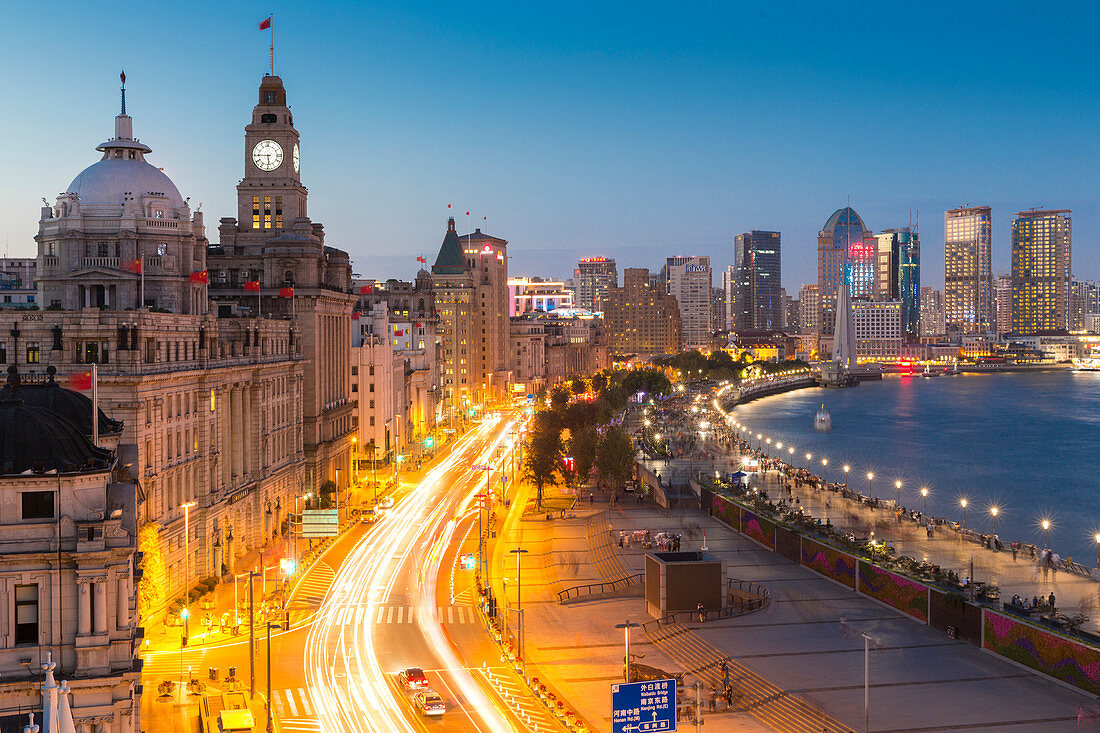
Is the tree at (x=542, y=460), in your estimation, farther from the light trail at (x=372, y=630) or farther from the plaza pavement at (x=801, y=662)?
the plaza pavement at (x=801, y=662)

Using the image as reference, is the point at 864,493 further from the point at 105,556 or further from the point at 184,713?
the point at 105,556

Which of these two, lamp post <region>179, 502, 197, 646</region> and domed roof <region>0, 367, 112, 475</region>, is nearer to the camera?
domed roof <region>0, 367, 112, 475</region>

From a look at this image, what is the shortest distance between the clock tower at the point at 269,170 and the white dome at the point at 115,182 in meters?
26.9

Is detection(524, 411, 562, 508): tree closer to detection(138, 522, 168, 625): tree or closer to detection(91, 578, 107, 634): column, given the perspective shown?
detection(138, 522, 168, 625): tree

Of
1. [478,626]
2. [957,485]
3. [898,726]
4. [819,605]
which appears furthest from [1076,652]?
[957,485]

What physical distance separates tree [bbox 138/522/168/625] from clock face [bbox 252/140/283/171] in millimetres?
52676

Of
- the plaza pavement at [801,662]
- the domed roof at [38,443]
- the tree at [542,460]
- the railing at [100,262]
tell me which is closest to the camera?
the domed roof at [38,443]

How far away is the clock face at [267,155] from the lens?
9744 centimetres

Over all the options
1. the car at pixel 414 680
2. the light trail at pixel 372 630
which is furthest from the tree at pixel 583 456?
the car at pixel 414 680

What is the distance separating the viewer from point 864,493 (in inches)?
4675

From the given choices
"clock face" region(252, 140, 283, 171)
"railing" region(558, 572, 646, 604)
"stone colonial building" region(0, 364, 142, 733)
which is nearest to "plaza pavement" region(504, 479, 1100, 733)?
"railing" region(558, 572, 646, 604)

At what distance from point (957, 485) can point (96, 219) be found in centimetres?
9981

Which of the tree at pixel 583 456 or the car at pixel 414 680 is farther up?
the tree at pixel 583 456

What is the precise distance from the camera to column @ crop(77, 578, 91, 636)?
2898cm
